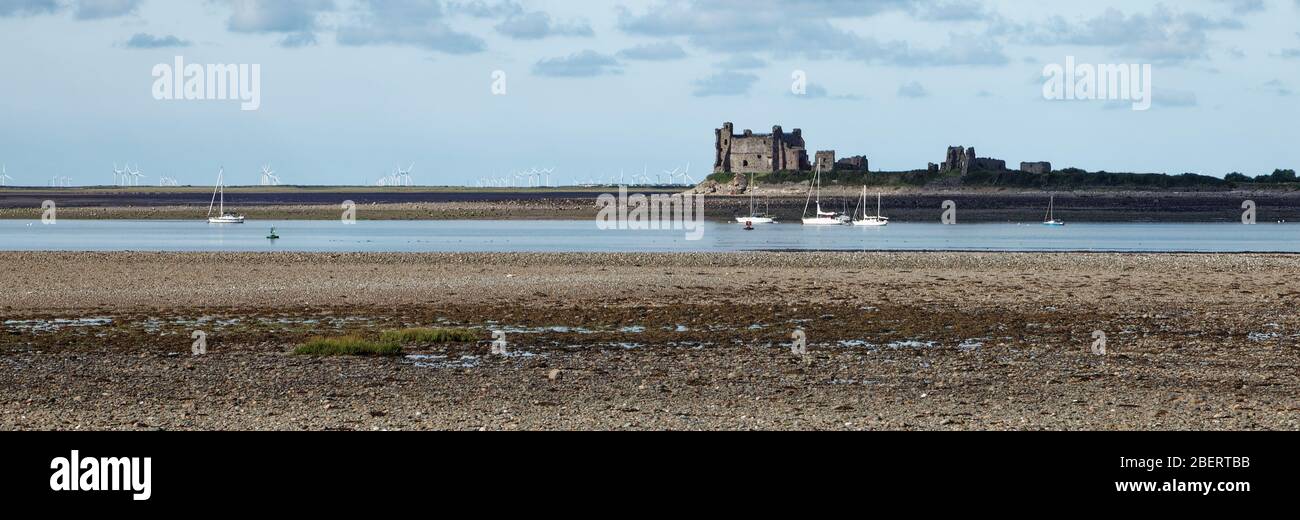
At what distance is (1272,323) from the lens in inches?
1022

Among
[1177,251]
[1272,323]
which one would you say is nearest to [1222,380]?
[1272,323]

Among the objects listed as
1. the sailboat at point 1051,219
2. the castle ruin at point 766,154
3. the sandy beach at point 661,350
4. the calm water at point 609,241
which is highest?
the castle ruin at point 766,154

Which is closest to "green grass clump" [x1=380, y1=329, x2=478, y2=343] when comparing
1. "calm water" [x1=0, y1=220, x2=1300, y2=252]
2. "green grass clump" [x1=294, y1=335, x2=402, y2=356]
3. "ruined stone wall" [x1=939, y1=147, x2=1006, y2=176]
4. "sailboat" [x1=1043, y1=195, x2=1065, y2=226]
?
"green grass clump" [x1=294, y1=335, x2=402, y2=356]

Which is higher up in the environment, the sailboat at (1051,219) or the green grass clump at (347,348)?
the sailboat at (1051,219)

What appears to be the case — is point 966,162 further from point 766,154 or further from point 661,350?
point 661,350

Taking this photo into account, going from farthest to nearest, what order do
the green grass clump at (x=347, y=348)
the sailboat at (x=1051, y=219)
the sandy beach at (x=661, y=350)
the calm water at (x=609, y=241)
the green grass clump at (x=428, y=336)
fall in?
the sailboat at (x=1051, y=219) → the calm water at (x=609, y=241) → the green grass clump at (x=428, y=336) → the green grass clump at (x=347, y=348) → the sandy beach at (x=661, y=350)

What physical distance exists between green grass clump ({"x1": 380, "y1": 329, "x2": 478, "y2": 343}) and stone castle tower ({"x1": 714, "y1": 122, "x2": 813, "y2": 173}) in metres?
143

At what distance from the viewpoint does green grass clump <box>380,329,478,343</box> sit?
22.5 metres

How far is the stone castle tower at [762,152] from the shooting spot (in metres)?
168

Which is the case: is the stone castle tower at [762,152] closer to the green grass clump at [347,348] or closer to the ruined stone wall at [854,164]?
the ruined stone wall at [854,164]

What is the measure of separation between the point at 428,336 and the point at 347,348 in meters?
2.11

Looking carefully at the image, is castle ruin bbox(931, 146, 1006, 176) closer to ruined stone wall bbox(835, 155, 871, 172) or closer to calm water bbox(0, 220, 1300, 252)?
ruined stone wall bbox(835, 155, 871, 172)

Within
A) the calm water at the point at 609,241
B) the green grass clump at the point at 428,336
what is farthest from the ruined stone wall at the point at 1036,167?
the green grass clump at the point at 428,336

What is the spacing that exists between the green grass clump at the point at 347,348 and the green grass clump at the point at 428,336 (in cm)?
101
